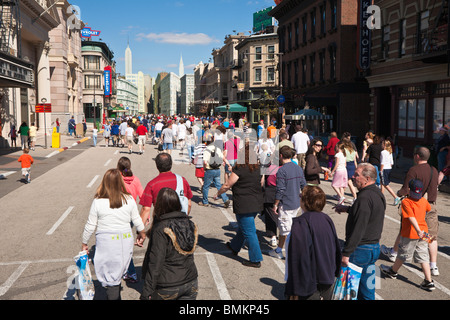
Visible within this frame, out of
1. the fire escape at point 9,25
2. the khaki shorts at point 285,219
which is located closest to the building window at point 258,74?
the fire escape at point 9,25

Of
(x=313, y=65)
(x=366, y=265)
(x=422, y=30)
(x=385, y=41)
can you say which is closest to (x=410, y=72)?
(x=422, y=30)

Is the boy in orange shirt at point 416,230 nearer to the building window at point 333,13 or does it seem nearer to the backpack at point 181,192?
Answer: the backpack at point 181,192

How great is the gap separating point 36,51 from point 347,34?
27363 mm

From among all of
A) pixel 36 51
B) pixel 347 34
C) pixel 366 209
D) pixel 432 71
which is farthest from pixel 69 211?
pixel 36 51

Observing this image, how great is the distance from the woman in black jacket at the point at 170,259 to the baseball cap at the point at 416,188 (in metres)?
3.51

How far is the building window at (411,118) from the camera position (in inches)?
920

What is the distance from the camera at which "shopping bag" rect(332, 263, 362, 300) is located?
4.61 m

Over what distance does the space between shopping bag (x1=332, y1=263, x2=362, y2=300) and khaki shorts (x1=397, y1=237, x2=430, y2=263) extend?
6.66 ft

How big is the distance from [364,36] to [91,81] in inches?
2373

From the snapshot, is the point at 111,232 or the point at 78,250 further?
Answer: the point at 78,250

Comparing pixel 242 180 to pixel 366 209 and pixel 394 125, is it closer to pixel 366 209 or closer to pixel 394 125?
pixel 366 209

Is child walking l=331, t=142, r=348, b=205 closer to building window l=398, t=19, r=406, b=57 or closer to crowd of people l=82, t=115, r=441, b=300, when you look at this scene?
crowd of people l=82, t=115, r=441, b=300

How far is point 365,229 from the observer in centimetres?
486

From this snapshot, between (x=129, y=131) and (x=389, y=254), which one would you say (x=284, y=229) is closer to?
(x=389, y=254)
